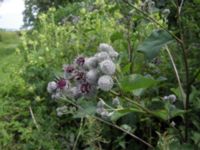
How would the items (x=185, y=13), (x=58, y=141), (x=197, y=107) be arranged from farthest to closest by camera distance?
1. (x=185, y=13)
2. (x=58, y=141)
3. (x=197, y=107)

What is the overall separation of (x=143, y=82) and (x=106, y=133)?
108cm

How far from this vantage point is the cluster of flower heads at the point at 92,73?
193cm

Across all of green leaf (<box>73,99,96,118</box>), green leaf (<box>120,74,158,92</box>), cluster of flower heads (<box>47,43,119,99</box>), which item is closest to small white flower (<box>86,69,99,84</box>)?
cluster of flower heads (<box>47,43,119,99</box>)

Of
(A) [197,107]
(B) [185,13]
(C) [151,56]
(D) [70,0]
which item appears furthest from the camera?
(D) [70,0]

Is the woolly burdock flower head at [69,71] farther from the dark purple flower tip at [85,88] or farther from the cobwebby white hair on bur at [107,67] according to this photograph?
the cobwebby white hair on bur at [107,67]

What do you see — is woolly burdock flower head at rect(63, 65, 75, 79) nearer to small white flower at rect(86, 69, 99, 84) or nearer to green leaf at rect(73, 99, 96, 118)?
small white flower at rect(86, 69, 99, 84)

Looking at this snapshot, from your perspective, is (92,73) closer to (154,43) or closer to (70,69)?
(70,69)

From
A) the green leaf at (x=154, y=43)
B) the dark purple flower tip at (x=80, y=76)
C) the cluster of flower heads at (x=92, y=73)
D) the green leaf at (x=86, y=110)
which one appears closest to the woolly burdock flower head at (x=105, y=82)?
the cluster of flower heads at (x=92, y=73)

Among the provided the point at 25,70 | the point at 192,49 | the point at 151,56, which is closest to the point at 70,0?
the point at 25,70

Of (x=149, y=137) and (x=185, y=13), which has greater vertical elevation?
(x=185, y=13)

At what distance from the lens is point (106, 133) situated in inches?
120

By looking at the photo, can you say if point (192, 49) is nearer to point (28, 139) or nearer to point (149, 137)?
point (149, 137)

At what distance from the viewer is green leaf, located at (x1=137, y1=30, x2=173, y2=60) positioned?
2.11 meters

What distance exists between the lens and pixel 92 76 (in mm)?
1941
